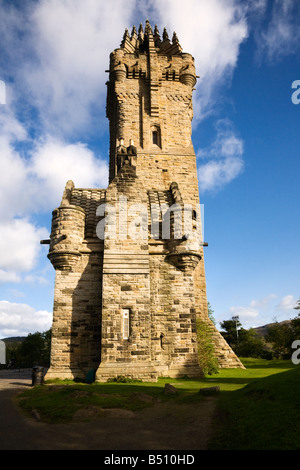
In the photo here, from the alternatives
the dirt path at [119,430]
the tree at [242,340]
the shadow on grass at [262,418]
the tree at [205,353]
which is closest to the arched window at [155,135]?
the tree at [205,353]

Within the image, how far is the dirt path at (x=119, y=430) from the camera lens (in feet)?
19.0

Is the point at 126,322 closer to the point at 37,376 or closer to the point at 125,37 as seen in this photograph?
the point at 37,376

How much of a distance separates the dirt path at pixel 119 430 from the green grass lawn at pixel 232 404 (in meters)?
0.38

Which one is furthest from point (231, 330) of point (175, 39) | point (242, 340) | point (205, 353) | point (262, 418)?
point (262, 418)

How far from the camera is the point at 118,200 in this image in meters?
16.5

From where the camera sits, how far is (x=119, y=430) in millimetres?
6746

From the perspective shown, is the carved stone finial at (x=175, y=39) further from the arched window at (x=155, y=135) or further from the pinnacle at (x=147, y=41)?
the arched window at (x=155, y=135)

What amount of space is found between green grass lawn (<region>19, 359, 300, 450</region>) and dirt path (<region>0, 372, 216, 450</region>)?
38 cm

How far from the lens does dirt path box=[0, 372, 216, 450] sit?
579cm

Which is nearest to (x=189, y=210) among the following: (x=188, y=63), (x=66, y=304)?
(x=66, y=304)

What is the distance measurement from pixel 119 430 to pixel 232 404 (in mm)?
3028

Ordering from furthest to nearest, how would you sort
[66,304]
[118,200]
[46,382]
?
[118,200]
[66,304]
[46,382]
